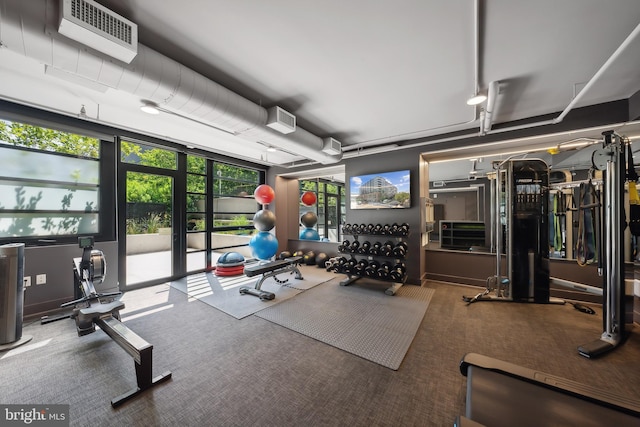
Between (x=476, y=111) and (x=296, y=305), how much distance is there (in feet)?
13.2

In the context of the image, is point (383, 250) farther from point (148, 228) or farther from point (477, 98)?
point (148, 228)

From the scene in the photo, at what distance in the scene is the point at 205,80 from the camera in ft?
8.04

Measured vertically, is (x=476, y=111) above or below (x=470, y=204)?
above

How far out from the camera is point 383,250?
14.4 ft

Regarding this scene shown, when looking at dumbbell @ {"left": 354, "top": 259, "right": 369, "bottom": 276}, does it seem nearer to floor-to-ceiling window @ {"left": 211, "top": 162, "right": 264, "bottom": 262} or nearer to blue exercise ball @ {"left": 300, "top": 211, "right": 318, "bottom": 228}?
blue exercise ball @ {"left": 300, "top": 211, "right": 318, "bottom": 228}

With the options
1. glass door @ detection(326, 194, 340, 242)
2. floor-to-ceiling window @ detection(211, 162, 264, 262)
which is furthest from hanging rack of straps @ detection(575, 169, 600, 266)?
glass door @ detection(326, 194, 340, 242)

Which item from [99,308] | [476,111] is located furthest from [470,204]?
[99,308]

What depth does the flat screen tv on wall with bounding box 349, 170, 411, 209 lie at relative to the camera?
4.65 metres

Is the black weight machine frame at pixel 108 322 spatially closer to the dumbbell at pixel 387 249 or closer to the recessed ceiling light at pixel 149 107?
the recessed ceiling light at pixel 149 107

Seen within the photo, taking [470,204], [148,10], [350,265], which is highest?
[148,10]

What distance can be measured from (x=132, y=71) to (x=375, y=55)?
226 centimetres

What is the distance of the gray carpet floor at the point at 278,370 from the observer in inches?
64.6

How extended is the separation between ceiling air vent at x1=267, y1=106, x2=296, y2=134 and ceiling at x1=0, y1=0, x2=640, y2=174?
16 centimetres

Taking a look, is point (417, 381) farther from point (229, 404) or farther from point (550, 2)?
point (550, 2)
